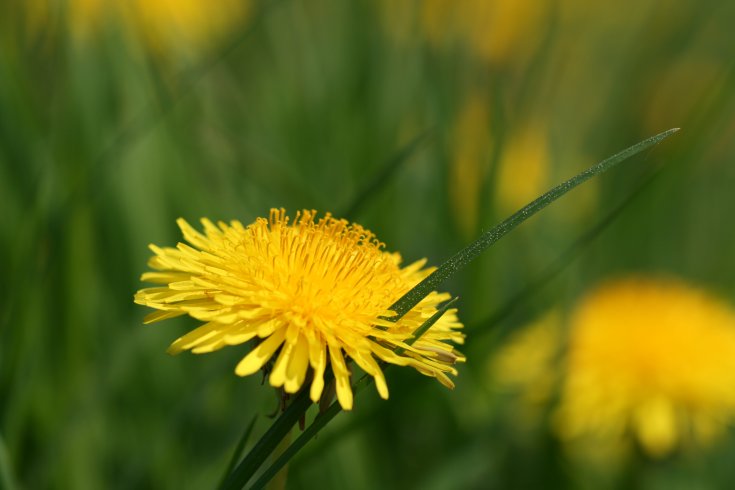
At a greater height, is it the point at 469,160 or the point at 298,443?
the point at 298,443

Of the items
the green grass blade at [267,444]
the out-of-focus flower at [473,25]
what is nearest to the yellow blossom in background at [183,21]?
the out-of-focus flower at [473,25]

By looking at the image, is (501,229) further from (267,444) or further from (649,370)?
(649,370)

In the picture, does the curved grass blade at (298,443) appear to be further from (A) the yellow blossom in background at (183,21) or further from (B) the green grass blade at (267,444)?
(A) the yellow blossom in background at (183,21)

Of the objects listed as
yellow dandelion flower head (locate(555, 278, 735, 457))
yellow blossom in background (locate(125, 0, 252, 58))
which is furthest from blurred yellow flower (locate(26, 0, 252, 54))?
yellow dandelion flower head (locate(555, 278, 735, 457))

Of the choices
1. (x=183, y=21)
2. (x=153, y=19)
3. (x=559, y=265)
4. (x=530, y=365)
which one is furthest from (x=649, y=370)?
(x=183, y=21)

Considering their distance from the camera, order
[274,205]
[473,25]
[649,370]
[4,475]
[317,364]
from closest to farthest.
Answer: [317,364]
[4,475]
[649,370]
[274,205]
[473,25]

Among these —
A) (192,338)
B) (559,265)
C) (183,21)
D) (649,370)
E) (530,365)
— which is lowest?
(649,370)

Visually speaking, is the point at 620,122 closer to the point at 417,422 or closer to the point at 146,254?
the point at 417,422

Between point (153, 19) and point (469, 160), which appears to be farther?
point (153, 19)
